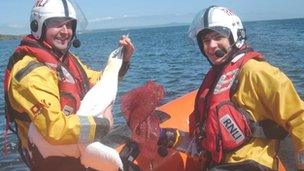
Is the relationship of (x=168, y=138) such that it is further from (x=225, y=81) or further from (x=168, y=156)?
(x=225, y=81)

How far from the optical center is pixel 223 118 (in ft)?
11.8

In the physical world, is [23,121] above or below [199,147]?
above

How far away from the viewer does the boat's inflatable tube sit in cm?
364

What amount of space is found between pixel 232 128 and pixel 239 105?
0.18 m

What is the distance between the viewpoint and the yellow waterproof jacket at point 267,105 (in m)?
3.34

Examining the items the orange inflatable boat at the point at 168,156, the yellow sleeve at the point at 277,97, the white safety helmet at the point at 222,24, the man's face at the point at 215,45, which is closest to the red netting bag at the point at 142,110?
the orange inflatable boat at the point at 168,156

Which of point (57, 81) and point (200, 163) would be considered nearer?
point (57, 81)

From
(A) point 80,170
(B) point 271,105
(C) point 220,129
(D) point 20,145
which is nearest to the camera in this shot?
(B) point 271,105

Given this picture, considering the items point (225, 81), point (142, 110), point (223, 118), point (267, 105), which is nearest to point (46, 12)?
point (142, 110)

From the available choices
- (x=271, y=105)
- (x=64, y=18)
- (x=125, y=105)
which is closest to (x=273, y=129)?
(x=271, y=105)

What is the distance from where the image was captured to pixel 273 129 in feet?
11.8

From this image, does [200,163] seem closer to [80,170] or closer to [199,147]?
[199,147]

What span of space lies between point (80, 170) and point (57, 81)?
0.73 meters

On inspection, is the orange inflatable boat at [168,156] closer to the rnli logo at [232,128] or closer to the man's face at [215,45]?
the rnli logo at [232,128]
